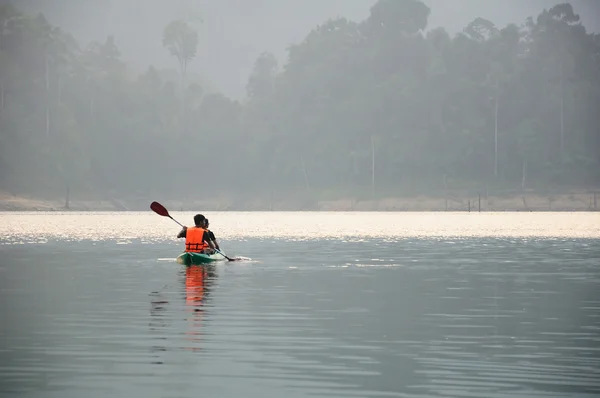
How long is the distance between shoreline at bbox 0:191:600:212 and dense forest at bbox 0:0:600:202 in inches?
91.6

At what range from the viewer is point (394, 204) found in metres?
163

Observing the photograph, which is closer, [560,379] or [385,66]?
[560,379]

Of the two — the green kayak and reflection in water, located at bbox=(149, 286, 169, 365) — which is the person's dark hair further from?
reflection in water, located at bbox=(149, 286, 169, 365)

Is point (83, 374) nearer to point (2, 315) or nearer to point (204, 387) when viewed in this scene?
point (204, 387)

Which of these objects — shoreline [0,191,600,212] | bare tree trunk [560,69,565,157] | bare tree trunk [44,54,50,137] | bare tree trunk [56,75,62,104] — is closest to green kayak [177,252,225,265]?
shoreline [0,191,600,212]

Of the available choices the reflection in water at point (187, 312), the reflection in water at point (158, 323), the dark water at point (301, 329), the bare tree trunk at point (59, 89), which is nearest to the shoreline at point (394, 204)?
the bare tree trunk at point (59, 89)

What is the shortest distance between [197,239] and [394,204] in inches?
4861

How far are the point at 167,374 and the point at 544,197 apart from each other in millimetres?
143918

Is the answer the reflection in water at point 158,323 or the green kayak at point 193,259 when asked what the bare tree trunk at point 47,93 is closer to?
the green kayak at point 193,259

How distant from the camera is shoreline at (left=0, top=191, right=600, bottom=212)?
156m

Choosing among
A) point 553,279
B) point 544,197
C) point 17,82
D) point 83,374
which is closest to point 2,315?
point 83,374

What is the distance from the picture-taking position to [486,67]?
175125 mm

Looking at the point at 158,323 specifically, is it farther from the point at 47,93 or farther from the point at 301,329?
the point at 47,93

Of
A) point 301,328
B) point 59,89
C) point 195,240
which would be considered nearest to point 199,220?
point 195,240
